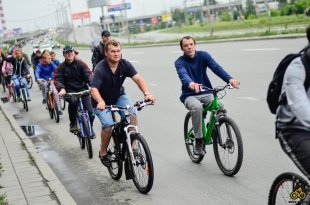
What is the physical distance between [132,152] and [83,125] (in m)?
2.88

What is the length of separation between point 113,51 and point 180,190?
1.87 m

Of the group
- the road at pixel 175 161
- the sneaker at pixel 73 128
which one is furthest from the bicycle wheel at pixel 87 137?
Answer: the sneaker at pixel 73 128

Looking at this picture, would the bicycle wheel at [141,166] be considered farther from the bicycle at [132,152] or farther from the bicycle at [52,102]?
the bicycle at [52,102]

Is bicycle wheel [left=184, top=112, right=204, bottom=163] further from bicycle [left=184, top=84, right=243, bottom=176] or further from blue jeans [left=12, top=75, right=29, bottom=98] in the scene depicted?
blue jeans [left=12, top=75, right=29, bottom=98]

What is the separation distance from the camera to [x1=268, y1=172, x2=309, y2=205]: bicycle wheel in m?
→ 4.16

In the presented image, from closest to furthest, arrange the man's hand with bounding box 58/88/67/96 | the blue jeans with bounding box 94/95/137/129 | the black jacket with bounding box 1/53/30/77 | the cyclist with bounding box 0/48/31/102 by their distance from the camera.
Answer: the blue jeans with bounding box 94/95/137/129
the man's hand with bounding box 58/88/67/96
the cyclist with bounding box 0/48/31/102
the black jacket with bounding box 1/53/30/77

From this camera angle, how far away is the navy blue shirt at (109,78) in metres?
7.16

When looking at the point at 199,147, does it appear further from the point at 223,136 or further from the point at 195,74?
the point at 195,74

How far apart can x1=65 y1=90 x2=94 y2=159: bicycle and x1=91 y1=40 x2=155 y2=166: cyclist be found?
5.89 feet

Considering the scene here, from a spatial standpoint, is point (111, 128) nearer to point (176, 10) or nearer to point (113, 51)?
point (113, 51)

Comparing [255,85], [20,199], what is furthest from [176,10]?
[20,199]

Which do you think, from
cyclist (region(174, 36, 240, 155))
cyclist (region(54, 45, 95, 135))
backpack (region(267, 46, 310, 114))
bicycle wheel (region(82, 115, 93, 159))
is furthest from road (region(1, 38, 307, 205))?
backpack (region(267, 46, 310, 114))

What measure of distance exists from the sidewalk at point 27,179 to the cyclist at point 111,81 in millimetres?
948

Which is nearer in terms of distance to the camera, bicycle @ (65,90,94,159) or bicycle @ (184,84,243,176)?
bicycle @ (184,84,243,176)
